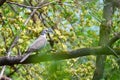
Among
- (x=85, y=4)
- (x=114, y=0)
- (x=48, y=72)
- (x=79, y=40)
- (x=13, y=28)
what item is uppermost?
(x=48, y=72)

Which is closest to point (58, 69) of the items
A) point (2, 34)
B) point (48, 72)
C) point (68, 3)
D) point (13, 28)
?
point (48, 72)

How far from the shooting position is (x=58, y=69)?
1.38 metres

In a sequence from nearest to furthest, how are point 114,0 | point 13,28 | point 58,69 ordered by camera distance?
point 58,69, point 114,0, point 13,28

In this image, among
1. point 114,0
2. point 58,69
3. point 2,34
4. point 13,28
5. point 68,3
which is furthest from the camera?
point 2,34

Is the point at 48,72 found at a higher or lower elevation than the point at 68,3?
higher

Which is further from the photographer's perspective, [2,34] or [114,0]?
[2,34]

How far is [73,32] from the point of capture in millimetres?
8992

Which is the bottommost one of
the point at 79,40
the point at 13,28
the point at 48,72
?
the point at 79,40

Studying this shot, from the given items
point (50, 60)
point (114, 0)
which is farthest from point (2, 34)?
point (50, 60)

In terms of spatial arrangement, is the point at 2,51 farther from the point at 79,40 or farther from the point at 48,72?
the point at 48,72

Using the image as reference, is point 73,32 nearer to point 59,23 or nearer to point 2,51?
point 59,23

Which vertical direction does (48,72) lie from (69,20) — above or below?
above

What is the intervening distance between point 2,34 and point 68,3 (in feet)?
7.46

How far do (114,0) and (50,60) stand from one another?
3205 mm
